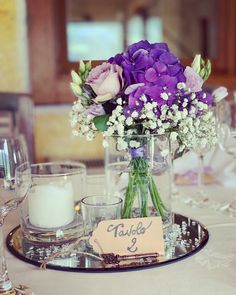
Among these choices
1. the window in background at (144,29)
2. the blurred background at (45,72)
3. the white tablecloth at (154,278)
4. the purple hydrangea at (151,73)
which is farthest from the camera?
the window in background at (144,29)

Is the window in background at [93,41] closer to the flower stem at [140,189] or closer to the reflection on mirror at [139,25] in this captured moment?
the reflection on mirror at [139,25]

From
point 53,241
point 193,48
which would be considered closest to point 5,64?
point 53,241

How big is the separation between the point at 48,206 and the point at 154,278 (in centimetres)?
28

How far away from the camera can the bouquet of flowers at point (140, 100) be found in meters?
0.95

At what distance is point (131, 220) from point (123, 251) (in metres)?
0.06

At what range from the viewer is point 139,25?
8.13 metres

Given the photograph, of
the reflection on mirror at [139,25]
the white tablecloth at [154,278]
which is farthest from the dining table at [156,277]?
the reflection on mirror at [139,25]

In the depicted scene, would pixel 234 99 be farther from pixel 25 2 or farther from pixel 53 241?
pixel 25 2

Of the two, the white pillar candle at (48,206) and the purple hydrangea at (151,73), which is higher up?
the purple hydrangea at (151,73)

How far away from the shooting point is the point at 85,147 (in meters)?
2.97

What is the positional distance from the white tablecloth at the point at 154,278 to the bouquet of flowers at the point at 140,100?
0.14m

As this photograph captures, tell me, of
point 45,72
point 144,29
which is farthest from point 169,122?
point 144,29

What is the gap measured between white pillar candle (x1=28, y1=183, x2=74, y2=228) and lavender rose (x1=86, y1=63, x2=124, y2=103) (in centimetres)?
22

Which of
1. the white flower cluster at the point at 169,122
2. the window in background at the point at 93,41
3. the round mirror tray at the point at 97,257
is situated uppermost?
the window in background at the point at 93,41
